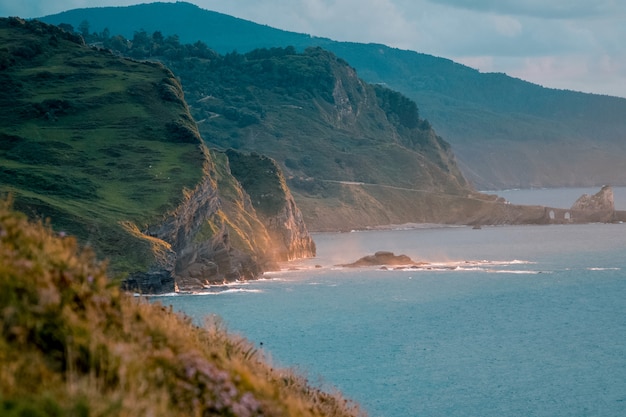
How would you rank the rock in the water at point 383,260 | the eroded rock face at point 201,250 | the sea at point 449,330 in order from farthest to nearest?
1. the rock in the water at point 383,260
2. the eroded rock face at point 201,250
3. the sea at point 449,330

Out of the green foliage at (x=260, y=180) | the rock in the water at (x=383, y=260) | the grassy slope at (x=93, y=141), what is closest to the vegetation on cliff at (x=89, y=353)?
the grassy slope at (x=93, y=141)

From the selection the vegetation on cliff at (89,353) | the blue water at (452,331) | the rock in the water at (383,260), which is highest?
the vegetation on cliff at (89,353)

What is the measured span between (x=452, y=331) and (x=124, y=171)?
55.6 meters

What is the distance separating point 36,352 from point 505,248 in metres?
183

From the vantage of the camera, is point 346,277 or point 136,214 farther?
point 346,277

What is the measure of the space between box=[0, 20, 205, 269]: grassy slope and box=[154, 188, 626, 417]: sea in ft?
44.5

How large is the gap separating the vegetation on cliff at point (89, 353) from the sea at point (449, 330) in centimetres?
1046

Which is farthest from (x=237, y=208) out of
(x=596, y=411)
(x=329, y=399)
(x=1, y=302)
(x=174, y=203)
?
(x=1, y=302)

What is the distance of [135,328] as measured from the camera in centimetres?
1523

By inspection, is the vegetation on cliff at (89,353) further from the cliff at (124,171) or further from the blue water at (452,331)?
the cliff at (124,171)

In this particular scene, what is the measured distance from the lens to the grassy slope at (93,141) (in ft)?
365

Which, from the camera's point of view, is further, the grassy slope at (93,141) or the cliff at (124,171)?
the grassy slope at (93,141)

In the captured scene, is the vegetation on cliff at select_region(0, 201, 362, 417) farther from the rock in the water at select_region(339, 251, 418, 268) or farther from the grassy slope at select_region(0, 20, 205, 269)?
the rock in the water at select_region(339, 251, 418, 268)

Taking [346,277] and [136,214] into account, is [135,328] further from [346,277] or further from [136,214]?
[346,277]
